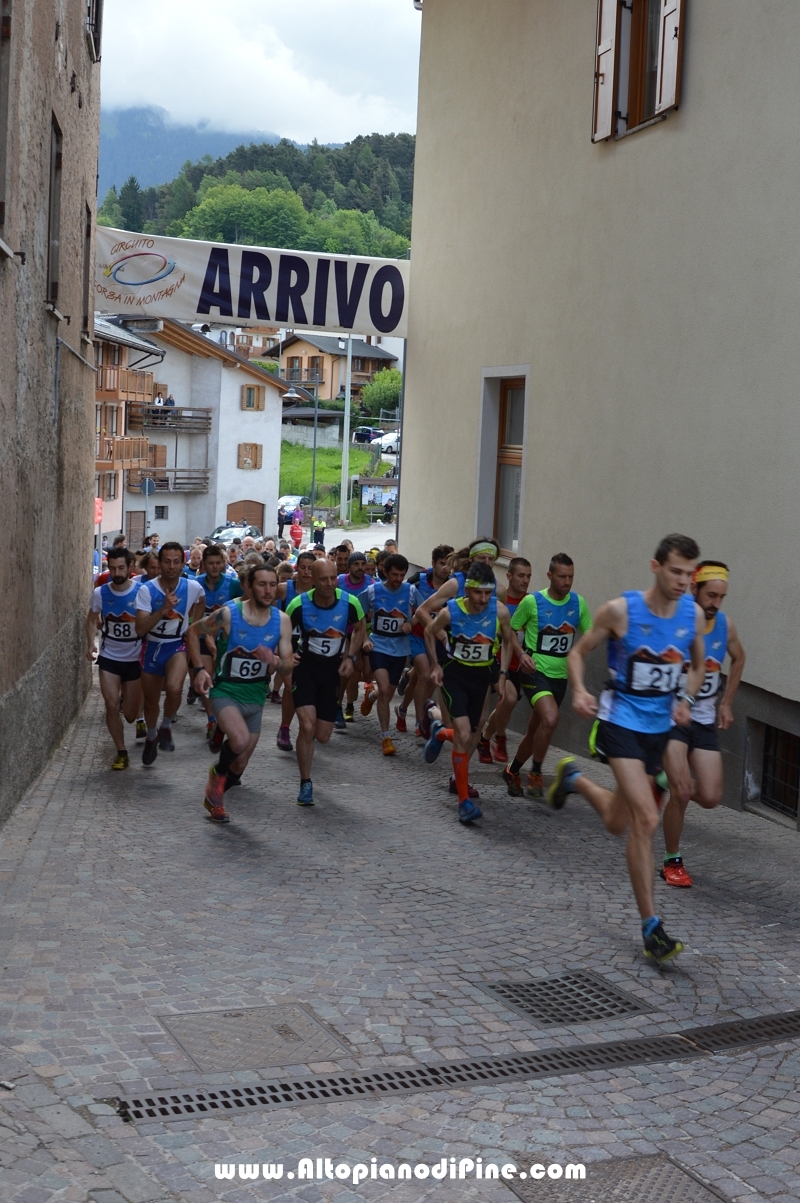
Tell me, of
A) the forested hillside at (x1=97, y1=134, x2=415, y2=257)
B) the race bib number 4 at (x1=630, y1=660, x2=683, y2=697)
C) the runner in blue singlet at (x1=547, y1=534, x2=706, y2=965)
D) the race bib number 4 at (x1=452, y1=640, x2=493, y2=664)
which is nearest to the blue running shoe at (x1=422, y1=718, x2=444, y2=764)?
the race bib number 4 at (x1=452, y1=640, x2=493, y2=664)

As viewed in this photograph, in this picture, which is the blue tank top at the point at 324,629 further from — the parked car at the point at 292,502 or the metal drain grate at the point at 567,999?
the parked car at the point at 292,502

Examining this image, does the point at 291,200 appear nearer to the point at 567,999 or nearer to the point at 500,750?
the point at 500,750

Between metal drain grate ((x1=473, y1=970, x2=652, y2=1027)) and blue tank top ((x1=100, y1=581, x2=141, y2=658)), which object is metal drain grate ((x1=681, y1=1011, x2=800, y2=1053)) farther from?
blue tank top ((x1=100, y1=581, x2=141, y2=658))

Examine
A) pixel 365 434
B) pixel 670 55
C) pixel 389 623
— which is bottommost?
pixel 389 623

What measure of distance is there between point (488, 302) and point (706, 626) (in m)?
8.84

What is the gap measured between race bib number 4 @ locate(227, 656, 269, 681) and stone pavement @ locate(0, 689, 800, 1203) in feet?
3.27

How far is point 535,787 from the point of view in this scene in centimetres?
1055

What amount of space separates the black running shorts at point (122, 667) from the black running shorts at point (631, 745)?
5677 mm

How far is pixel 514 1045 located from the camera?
5383 millimetres

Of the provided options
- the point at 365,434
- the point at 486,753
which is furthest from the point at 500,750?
the point at 365,434

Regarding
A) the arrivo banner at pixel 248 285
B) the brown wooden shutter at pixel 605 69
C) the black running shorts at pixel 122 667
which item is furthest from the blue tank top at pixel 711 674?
the arrivo banner at pixel 248 285

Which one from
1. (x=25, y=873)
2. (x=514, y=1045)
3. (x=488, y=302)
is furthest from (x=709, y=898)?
(x=488, y=302)

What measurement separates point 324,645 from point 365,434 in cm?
9635

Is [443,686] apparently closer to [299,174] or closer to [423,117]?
[423,117]
